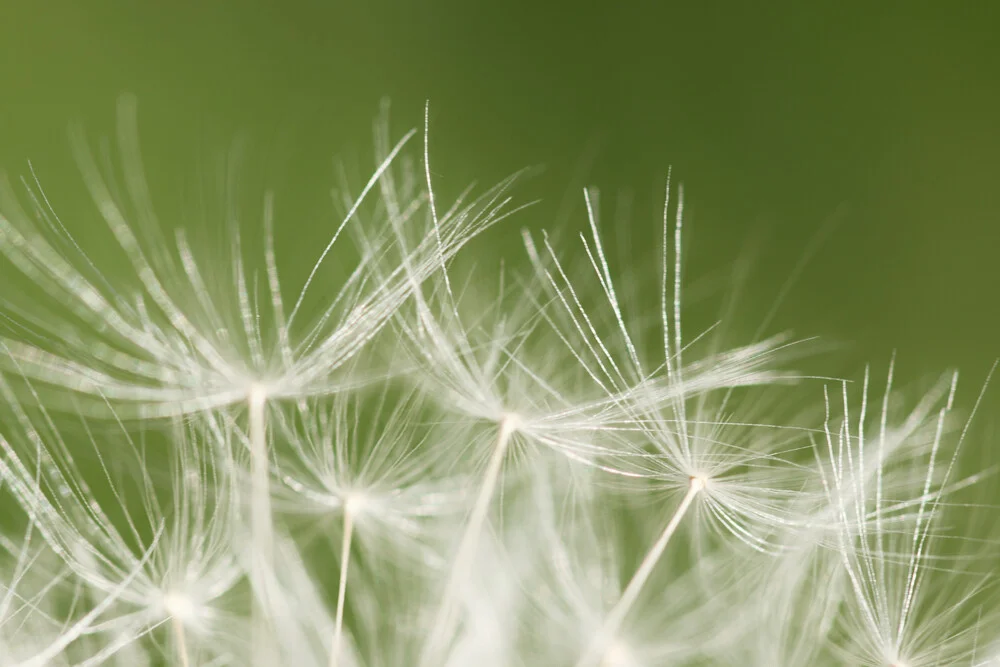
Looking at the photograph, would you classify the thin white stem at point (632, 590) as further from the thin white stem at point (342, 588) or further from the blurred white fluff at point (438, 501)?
the thin white stem at point (342, 588)

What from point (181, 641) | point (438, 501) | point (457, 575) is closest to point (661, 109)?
point (438, 501)

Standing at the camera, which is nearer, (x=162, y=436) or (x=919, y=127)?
(x=162, y=436)

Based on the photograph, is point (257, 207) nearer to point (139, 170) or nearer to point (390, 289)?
point (139, 170)

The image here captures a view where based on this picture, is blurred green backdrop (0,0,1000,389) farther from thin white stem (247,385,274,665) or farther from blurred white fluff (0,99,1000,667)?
thin white stem (247,385,274,665)

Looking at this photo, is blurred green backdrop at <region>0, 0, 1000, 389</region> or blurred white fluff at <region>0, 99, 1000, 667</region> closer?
blurred white fluff at <region>0, 99, 1000, 667</region>

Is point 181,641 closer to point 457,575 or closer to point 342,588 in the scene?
point 342,588

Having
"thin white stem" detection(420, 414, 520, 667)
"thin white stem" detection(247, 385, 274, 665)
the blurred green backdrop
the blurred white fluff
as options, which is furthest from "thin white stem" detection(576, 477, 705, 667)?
the blurred green backdrop

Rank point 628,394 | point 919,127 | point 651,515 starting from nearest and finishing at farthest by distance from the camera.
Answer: point 628,394, point 651,515, point 919,127

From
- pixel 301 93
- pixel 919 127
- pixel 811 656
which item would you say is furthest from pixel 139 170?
pixel 919 127
